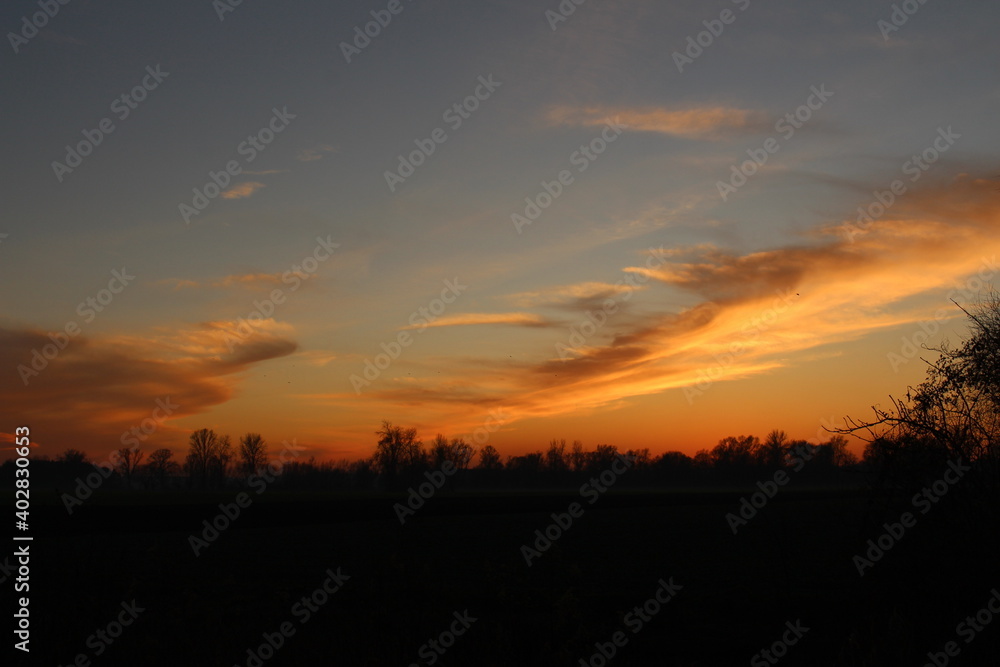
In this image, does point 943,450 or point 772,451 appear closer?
point 943,450

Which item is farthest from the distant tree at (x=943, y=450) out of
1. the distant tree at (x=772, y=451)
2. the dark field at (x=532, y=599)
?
the distant tree at (x=772, y=451)

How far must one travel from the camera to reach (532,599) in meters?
19.9

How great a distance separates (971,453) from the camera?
1384 centimetres

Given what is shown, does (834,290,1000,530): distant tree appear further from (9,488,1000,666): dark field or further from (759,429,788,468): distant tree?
(759,429,788,468): distant tree

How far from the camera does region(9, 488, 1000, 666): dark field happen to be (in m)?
12.5

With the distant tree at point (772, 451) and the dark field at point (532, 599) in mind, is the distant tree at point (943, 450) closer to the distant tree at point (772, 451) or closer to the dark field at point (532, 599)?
the dark field at point (532, 599)

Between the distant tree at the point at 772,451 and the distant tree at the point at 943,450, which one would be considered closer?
Result: the distant tree at the point at 943,450

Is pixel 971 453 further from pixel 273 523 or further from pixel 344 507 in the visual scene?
pixel 344 507

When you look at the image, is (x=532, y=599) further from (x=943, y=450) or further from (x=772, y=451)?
(x=772, y=451)

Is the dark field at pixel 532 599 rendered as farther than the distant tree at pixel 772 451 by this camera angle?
No

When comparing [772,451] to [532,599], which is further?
[772,451]

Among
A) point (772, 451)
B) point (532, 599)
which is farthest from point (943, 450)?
point (772, 451)

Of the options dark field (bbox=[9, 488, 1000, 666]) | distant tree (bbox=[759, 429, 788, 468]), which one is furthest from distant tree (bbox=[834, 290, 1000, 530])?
distant tree (bbox=[759, 429, 788, 468])

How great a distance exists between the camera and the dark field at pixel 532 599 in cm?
1248
